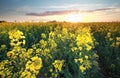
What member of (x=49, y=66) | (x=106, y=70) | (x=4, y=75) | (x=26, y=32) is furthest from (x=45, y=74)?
(x=26, y=32)

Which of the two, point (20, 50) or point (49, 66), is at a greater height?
point (20, 50)

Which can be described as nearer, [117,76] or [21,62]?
[21,62]

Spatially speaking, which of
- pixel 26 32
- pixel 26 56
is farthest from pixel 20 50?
pixel 26 32

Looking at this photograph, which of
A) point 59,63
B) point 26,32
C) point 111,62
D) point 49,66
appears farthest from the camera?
point 26,32

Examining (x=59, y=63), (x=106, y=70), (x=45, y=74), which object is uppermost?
(x=59, y=63)

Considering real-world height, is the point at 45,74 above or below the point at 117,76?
above

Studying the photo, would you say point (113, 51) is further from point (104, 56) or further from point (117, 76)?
point (117, 76)

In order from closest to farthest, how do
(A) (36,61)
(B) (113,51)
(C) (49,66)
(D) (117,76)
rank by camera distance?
(A) (36,61), (C) (49,66), (D) (117,76), (B) (113,51)

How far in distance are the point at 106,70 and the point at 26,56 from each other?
4228 mm

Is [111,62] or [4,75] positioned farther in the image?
[111,62]

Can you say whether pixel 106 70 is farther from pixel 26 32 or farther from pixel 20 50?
pixel 26 32

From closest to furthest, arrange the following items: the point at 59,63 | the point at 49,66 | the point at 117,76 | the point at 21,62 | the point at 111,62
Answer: the point at 59,63 < the point at 21,62 < the point at 49,66 < the point at 117,76 < the point at 111,62

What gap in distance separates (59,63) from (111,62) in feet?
13.9

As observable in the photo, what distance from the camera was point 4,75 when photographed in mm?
6270
